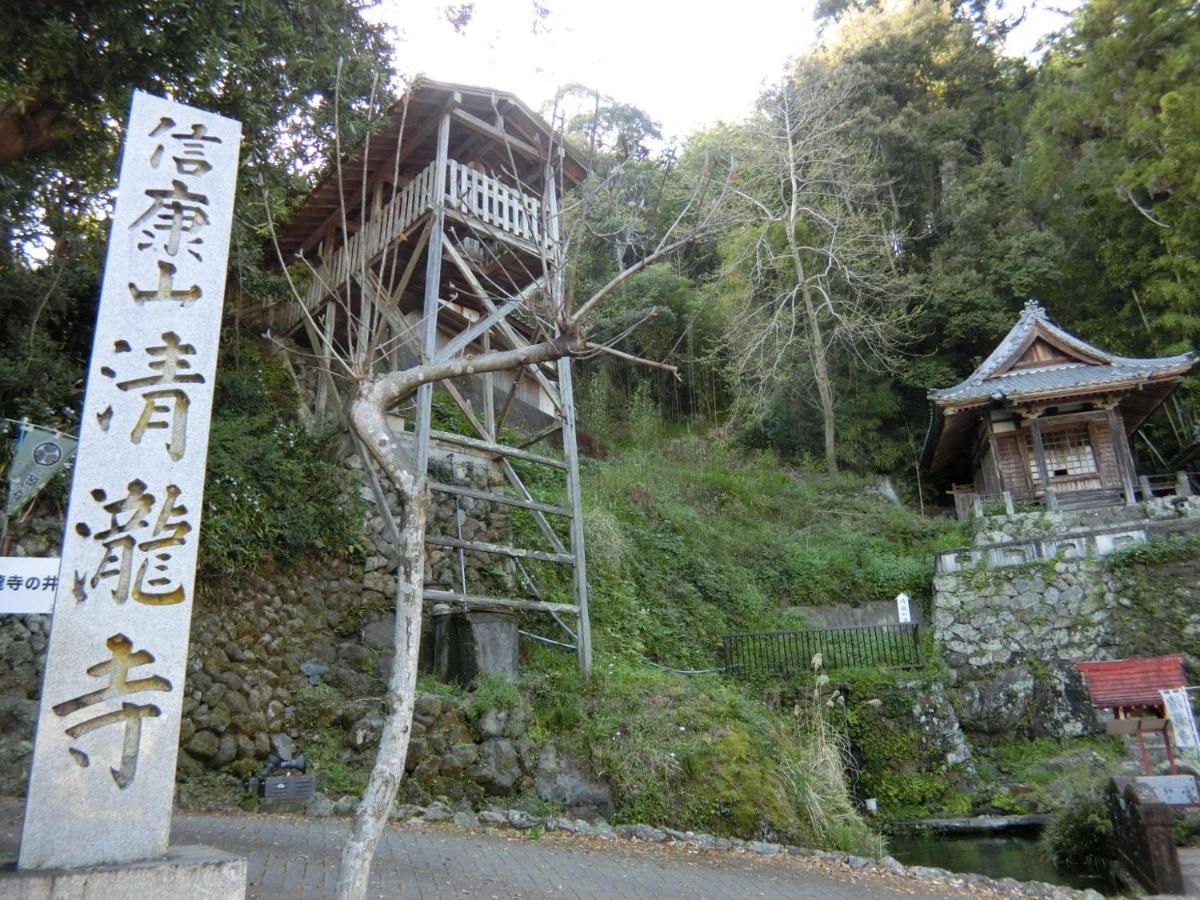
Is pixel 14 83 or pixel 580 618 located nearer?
pixel 14 83

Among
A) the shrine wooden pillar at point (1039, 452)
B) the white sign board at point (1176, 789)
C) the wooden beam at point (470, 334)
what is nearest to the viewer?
the white sign board at point (1176, 789)

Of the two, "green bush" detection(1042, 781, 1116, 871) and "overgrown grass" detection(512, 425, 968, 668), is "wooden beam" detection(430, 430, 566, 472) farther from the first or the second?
"green bush" detection(1042, 781, 1116, 871)

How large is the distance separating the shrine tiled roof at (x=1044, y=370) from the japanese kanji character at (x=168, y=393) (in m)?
17.6

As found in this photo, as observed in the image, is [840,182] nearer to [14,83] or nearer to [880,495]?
[880,495]

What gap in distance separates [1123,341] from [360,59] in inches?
909

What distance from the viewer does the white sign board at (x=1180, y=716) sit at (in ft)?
31.7

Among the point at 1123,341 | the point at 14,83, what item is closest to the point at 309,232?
the point at 14,83

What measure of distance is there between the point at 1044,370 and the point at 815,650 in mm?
10925

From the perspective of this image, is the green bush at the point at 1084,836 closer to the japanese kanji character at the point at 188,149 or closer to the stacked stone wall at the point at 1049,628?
the stacked stone wall at the point at 1049,628

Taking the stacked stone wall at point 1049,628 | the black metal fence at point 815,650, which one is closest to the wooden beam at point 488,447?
the black metal fence at point 815,650

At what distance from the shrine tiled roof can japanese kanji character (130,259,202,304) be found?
1751 cm

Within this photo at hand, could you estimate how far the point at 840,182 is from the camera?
73.3ft

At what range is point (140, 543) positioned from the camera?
13.9 ft

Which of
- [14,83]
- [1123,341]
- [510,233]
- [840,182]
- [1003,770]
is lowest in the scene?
[1003,770]
